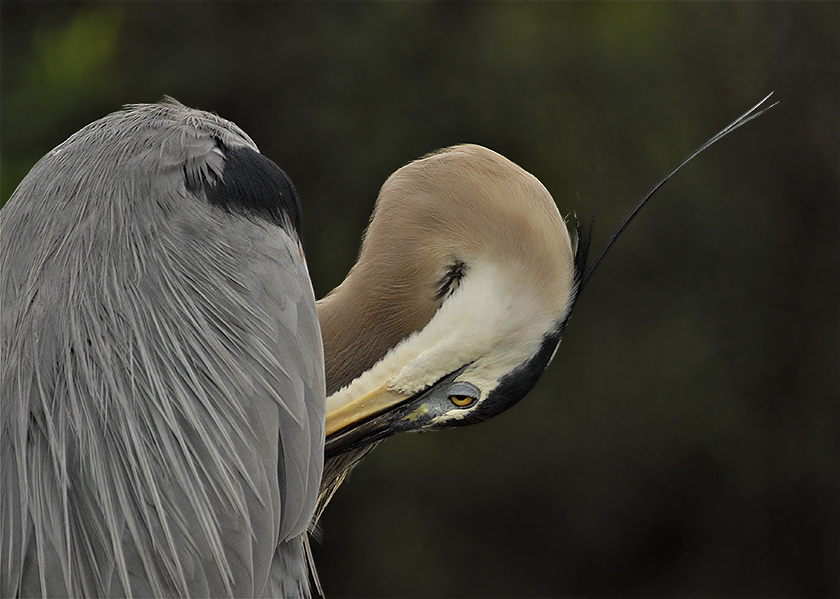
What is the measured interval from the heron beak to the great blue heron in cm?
2

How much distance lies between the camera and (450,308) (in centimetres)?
165

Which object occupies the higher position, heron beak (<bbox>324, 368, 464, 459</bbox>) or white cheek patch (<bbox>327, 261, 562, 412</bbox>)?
white cheek patch (<bbox>327, 261, 562, 412</bbox>)

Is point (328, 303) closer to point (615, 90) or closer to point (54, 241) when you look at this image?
point (54, 241)

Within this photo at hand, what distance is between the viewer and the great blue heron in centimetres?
121

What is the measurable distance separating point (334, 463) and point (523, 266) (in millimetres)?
562

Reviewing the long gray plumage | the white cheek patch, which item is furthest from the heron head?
the long gray plumage

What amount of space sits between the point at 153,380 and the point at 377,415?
1.69 feet

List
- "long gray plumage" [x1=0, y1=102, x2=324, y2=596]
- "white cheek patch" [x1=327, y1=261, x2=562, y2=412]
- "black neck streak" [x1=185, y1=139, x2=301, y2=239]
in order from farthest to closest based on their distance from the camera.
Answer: "white cheek patch" [x1=327, y1=261, x2=562, y2=412] < "black neck streak" [x1=185, y1=139, x2=301, y2=239] < "long gray plumage" [x1=0, y1=102, x2=324, y2=596]

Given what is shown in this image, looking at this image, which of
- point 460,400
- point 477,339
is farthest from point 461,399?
point 477,339

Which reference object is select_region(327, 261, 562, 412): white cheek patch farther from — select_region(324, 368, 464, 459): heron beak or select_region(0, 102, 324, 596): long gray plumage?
select_region(0, 102, 324, 596): long gray plumage

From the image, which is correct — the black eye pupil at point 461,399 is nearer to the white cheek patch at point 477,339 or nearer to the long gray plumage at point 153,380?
the white cheek patch at point 477,339

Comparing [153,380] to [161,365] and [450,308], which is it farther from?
[450,308]

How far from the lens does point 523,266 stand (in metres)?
1.64

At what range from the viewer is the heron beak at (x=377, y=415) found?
1.63 metres
